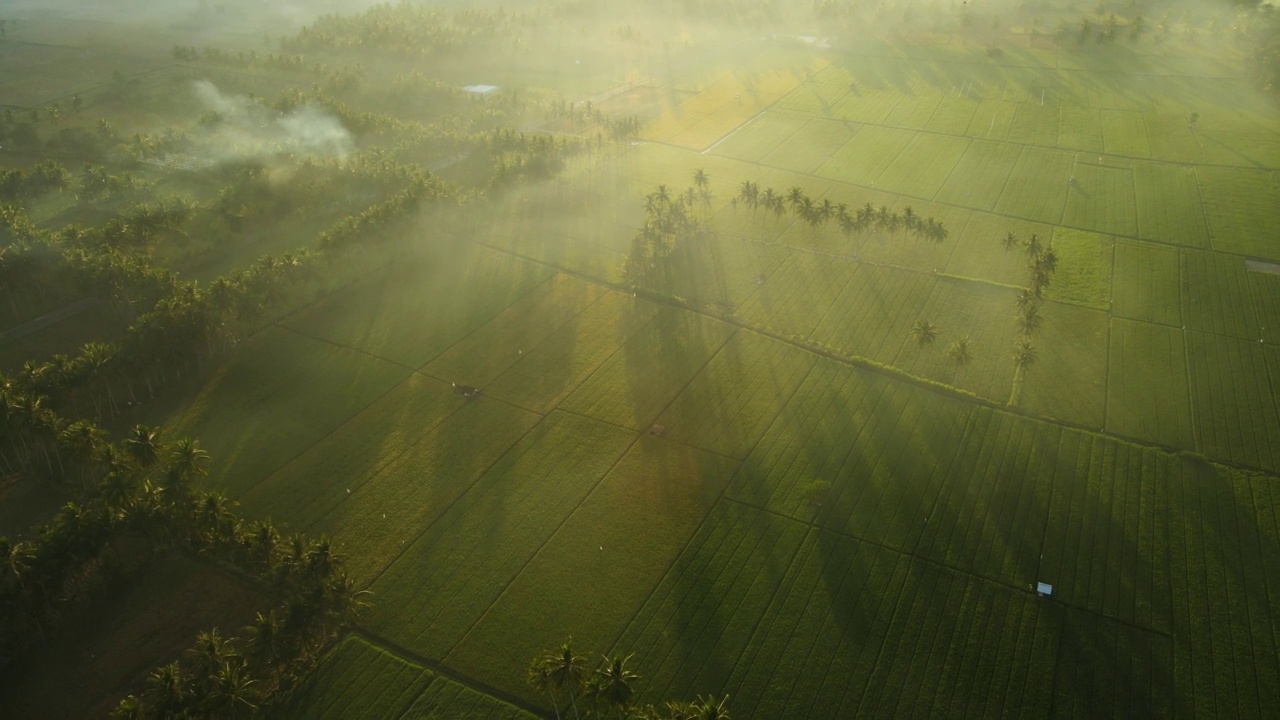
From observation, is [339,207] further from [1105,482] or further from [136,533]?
[1105,482]

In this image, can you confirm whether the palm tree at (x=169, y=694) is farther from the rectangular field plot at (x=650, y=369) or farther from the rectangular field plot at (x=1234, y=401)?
the rectangular field plot at (x=1234, y=401)

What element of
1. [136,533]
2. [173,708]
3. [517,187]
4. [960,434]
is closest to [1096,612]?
[960,434]

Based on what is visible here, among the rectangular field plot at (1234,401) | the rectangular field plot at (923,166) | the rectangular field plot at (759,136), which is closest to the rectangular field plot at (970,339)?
the rectangular field plot at (1234,401)

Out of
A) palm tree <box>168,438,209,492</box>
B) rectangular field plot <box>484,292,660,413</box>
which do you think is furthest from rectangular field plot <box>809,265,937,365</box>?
palm tree <box>168,438,209,492</box>

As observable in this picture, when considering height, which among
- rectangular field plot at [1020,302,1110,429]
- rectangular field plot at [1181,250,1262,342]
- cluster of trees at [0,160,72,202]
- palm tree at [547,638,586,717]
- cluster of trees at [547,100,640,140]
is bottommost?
rectangular field plot at [1181,250,1262,342]

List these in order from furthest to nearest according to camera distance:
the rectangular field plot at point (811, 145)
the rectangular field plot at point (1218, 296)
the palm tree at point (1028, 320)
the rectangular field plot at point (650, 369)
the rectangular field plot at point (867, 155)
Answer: the rectangular field plot at point (811, 145) → the rectangular field plot at point (867, 155) → the rectangular field plot at point (1218, 296) → the palm tree at point (1028, 320) → the rectangular field plot at point (650, 369)

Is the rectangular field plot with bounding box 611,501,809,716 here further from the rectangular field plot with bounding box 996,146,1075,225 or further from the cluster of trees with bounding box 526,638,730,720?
the rectangular field plot with bounding box 996,146,1075,225

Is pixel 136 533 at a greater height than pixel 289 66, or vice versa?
pixel 289 66
